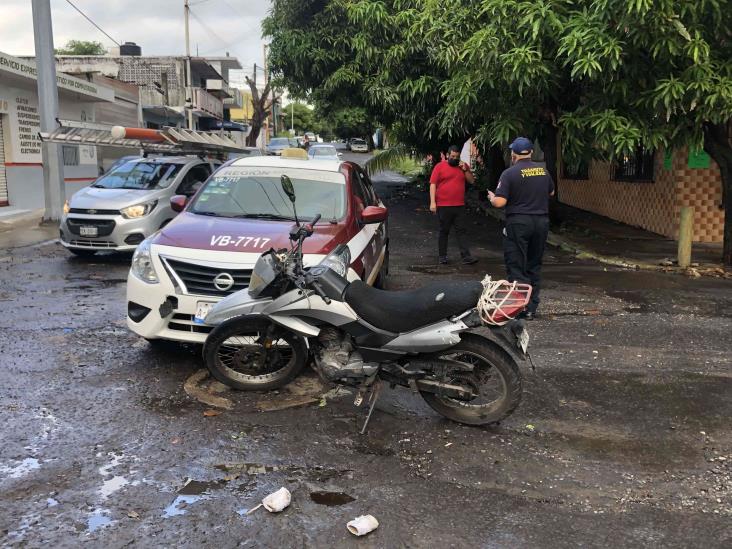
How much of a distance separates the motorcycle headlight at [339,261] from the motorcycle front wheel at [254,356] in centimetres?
60

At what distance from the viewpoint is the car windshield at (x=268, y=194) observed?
255 inches

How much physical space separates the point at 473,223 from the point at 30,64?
1222cm

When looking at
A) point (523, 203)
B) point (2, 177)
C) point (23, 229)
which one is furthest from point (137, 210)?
point (2, 177)

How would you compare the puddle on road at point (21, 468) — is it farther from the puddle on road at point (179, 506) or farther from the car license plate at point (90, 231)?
the car license plate at point (90, 231)

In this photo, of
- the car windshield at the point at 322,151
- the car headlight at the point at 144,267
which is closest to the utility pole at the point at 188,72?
the car windshield at the point at 322,151

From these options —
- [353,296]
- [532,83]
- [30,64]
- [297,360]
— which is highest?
[30,64]

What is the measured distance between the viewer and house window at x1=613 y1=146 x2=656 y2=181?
1414 centimetres

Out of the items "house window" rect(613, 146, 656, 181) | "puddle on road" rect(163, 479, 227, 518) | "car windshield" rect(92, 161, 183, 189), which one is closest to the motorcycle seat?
"puddle on road" rect(163, 479, 227, 518)

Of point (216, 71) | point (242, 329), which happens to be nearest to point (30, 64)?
point (242, 329)

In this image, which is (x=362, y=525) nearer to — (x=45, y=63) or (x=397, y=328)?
(x=397, y=328)

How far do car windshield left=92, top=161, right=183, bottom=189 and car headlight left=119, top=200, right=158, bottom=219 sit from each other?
2.32ft

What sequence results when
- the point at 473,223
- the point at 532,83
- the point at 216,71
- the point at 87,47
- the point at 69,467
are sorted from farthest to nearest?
the point at 87,47, the point at 216,71, the point at 473,223, the point at 532,83, the point at 69,467

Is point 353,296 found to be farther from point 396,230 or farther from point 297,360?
point 396,230

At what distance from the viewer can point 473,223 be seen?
16.8 m
